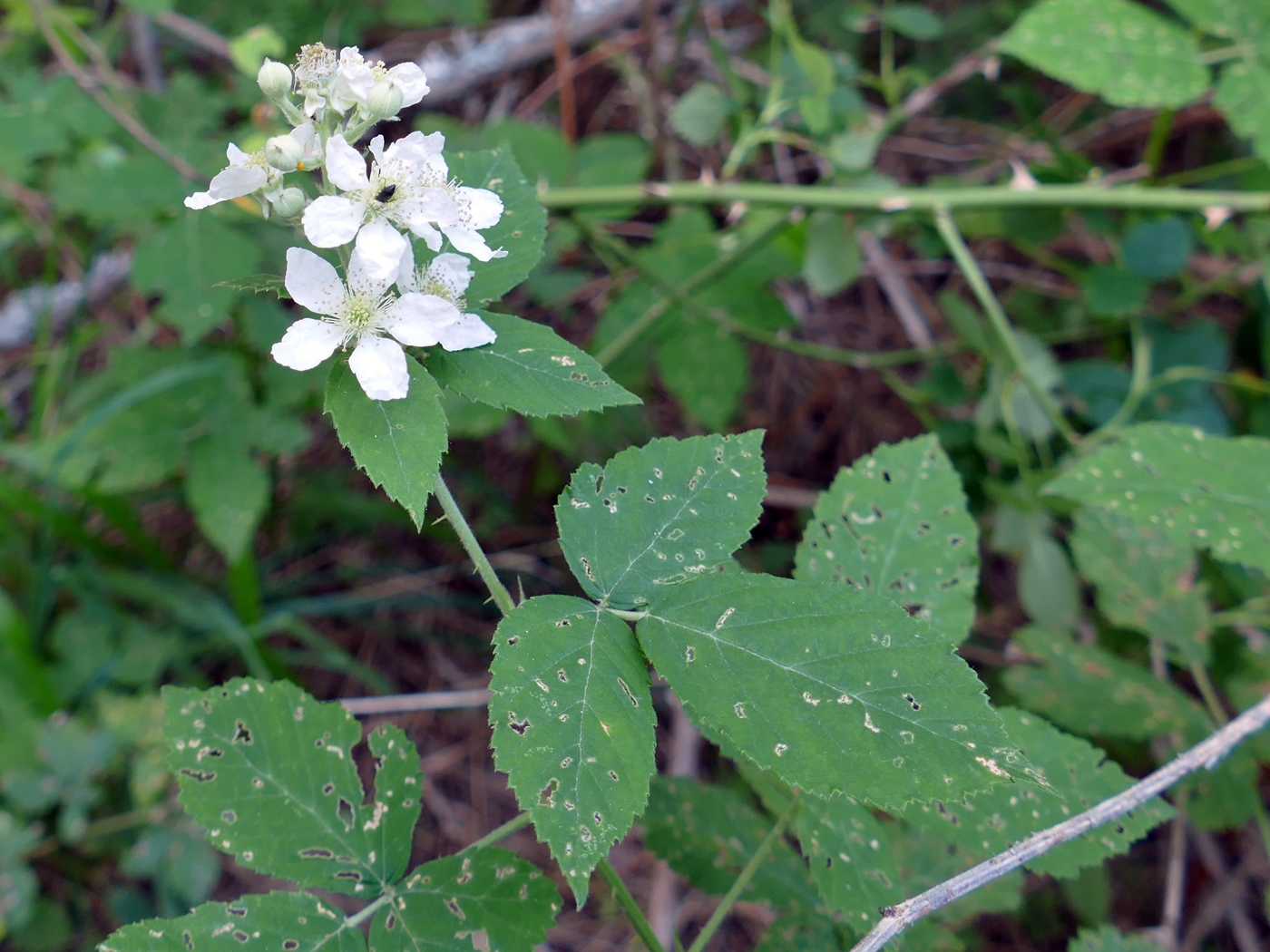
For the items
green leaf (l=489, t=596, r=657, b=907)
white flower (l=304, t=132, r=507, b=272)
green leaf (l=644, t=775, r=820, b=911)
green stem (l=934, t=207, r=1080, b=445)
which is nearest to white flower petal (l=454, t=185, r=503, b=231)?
white flower (l=304, t=132, r=507, b=272)

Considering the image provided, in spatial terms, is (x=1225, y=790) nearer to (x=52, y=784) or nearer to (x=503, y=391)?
(x=503, y=391)

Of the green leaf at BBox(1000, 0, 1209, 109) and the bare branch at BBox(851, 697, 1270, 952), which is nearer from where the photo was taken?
the bare branch at BBox(851, 697, 1270, 952)

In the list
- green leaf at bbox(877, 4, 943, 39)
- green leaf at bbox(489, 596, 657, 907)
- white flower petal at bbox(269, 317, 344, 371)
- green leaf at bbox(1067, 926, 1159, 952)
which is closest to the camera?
green leaf at bbox(489, 596, 657, 907)

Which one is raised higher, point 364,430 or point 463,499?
point 364,430

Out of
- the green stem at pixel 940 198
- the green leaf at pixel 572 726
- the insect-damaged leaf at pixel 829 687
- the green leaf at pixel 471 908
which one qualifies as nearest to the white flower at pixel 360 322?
the green leaf at pixel 572 726

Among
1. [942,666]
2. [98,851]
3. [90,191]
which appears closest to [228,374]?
[90,191]

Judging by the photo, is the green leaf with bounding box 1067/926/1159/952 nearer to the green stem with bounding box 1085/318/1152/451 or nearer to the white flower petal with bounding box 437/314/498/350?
the green stem with bounding box 1085/318/1152/451

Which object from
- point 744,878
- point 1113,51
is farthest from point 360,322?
point 1113,51
